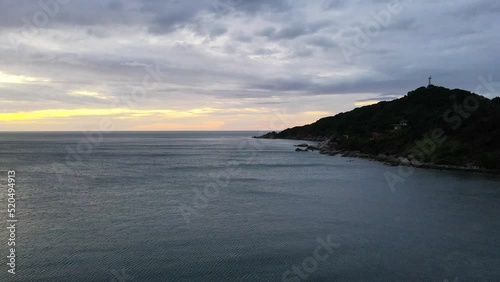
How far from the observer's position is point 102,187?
1938 inches

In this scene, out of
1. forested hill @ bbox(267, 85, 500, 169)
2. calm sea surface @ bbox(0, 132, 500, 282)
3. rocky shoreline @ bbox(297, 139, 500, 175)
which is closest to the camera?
calm sea surface @ bbox(0, 132, 500, 282)

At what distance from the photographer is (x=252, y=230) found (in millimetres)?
30234

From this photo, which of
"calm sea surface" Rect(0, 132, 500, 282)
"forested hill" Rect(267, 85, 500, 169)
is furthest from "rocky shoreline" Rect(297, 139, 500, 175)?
"calm sea surface" Rect(0, 132, 500, 282)

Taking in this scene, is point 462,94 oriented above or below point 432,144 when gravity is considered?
above

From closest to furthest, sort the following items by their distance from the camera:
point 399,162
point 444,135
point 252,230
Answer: point 252,230 → point 399,162 → point 444,135

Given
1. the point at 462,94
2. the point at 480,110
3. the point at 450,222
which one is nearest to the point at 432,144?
the point at 480,110

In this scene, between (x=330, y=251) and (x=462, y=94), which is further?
(x=462, y=94)

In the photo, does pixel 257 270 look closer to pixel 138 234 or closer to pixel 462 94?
pixel 138 234

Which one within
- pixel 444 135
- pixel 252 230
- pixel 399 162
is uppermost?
pixel 444 135

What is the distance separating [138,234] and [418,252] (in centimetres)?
1976

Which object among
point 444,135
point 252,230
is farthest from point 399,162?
point 252,230

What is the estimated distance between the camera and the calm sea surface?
22188mm

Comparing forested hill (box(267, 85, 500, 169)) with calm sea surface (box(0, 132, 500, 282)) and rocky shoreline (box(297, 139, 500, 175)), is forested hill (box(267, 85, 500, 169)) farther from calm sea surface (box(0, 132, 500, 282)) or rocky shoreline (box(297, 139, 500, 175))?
calm sea surface (box(0, 132, 500, 282))

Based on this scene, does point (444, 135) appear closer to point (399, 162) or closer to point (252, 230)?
point (399, 162)
